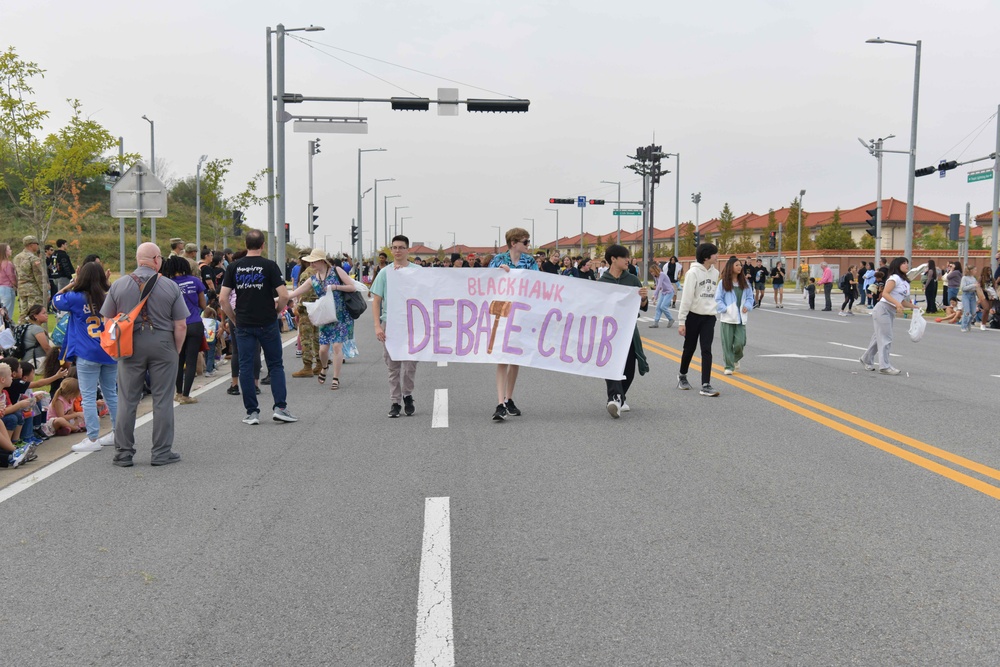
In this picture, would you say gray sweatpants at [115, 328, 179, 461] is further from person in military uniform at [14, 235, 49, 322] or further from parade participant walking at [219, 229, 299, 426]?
person in military uniform at [14, 235, 49, 322]

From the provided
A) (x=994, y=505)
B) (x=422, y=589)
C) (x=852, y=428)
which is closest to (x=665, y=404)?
(x=852, y=428)

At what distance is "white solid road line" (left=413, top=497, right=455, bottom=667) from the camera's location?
12.2 ft

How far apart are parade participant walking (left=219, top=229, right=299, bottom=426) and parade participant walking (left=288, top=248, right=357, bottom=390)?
9.22 feet

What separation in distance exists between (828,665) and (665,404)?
6933 millimetres

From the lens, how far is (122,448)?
297 inches

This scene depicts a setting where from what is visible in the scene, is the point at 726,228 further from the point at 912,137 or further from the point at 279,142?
the point at 279,142

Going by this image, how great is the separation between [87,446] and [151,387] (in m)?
1.13

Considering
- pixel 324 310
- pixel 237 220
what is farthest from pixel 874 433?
pixel 237 220

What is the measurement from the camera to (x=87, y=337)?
26.5 feet

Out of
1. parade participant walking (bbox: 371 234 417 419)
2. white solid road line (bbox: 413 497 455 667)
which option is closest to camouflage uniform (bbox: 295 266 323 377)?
parade participant walking (bbox: 371 234 417 419)

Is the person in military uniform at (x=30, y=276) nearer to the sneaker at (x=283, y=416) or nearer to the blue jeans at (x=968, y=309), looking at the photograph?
the sneaker at (x=283, y=416)

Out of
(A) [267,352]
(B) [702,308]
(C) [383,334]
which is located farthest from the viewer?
(B) [702,308]

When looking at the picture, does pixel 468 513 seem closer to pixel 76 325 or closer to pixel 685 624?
pixel 685 624

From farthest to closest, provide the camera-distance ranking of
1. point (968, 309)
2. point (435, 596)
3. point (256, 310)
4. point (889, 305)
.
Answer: point (968, 309), point (889, 305), point (256, 310), point (435, 596)
